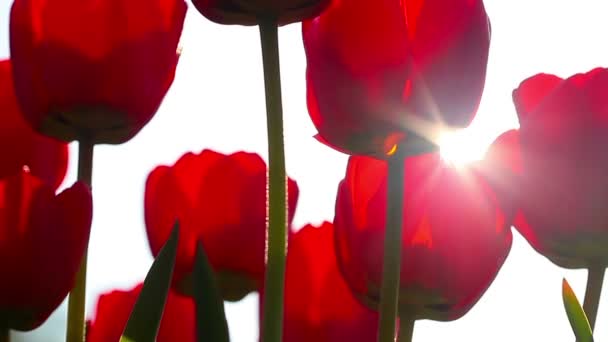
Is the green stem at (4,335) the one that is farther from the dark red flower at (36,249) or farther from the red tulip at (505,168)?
the red tulip at (505,168)

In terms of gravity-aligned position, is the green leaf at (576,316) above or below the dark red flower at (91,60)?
below

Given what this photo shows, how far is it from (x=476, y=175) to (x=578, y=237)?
0.09 meters

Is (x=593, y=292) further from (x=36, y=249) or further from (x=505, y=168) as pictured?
(x=36, y=249)

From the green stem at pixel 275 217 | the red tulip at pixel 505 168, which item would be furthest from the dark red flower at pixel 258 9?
the red tulip at pixel 505 168

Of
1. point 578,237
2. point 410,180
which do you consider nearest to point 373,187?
point 410,180

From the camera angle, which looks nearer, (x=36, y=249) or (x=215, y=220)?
(x=36, y=249)

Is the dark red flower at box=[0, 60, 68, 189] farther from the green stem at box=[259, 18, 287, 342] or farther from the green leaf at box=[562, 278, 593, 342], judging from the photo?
the green leaf at box=[562, 278, 593, 342]

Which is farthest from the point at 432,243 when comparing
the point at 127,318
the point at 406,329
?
the point at 127,318

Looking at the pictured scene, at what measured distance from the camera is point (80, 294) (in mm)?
444

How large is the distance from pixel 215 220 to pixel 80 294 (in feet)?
0.35

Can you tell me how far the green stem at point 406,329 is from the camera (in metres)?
0.49

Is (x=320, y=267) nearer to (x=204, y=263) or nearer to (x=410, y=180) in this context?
(x=410, y=180)

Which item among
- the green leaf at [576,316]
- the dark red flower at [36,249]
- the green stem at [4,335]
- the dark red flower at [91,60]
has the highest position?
the dark red flower at [91,60]

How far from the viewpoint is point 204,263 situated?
386 mm
